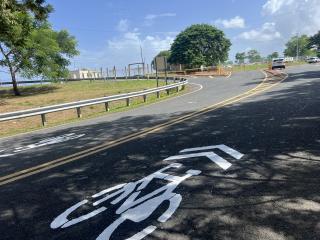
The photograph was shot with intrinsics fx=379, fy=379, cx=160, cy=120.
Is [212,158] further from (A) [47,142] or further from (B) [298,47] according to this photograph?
(B) [298,47]

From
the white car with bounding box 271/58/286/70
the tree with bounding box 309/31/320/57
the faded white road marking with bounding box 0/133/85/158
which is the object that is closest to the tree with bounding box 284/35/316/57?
the tree with bounding box 309/31/320/57

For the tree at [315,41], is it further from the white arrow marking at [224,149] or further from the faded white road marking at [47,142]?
the white arrow marking at [224,149]

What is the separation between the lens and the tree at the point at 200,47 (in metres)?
83.4

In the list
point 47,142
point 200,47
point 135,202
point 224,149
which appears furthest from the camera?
point 200,47

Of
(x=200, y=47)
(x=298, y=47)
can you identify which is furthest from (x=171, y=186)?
(x=298, y=47)

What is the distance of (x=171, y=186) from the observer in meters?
5.50

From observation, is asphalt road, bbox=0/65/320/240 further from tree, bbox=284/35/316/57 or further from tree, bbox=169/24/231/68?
tree, bbox=284/35/316/57

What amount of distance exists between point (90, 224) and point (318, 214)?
258 cm

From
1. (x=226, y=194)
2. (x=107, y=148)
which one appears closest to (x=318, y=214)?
(x=226, y=194)

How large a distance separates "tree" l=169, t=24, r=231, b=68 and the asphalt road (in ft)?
243

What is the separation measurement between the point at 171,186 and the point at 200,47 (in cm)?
8292

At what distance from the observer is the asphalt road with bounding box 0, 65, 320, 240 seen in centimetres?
418

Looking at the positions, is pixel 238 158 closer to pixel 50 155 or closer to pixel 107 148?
pixel 107 148

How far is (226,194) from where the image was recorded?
502 centimetres
